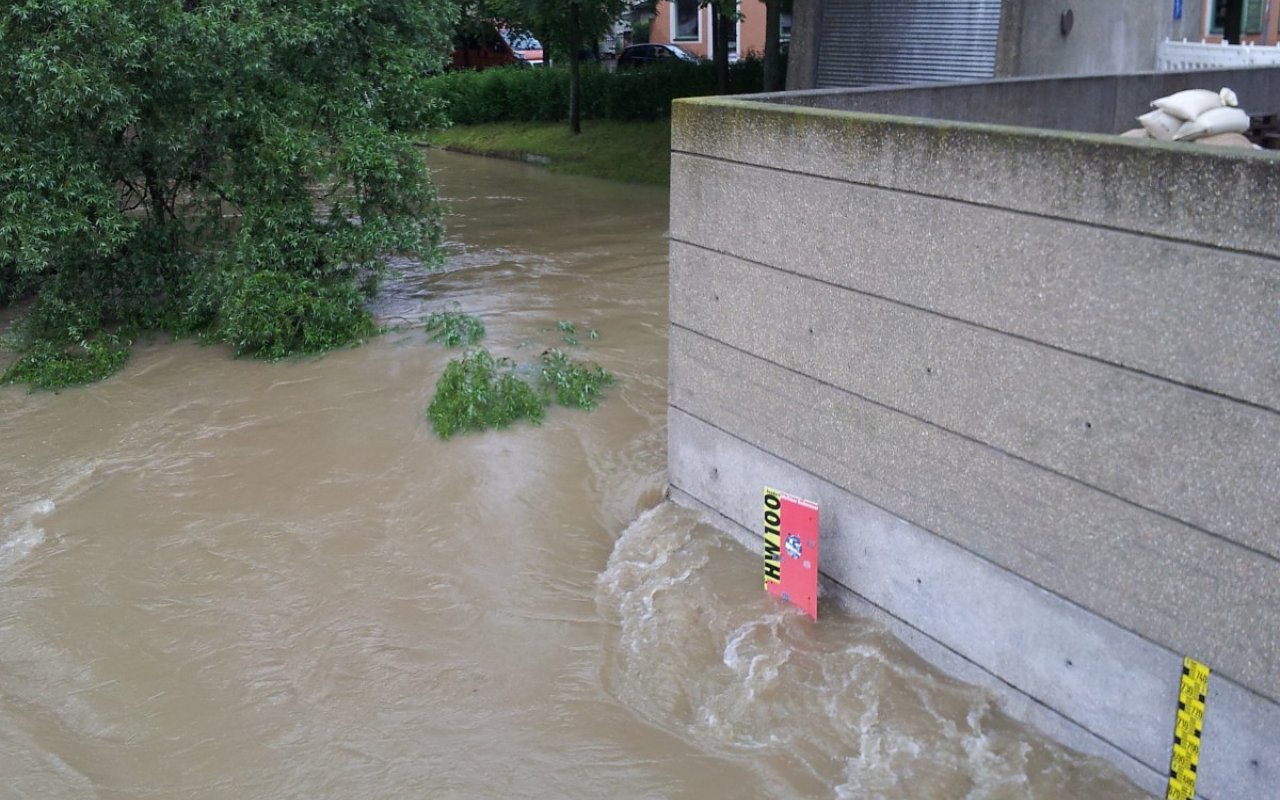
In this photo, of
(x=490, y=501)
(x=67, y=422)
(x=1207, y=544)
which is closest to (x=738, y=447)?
(x=490, y=501)

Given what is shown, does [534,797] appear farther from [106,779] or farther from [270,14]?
[270,14]

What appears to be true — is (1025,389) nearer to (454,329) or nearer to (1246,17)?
(454,329)

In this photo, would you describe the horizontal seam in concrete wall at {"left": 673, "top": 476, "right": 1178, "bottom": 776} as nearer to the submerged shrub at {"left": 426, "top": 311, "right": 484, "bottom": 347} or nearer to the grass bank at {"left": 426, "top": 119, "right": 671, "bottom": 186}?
the submerged shrub at {"left": 426, "top": 311, "right": 484, "bottom": 347}

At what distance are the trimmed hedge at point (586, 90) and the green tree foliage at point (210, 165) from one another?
1054cm

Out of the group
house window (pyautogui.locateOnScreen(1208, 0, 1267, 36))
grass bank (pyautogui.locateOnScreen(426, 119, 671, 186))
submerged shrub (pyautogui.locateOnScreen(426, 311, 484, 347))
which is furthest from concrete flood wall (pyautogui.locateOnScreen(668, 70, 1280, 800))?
house window (pyautogui.locateOnScreen(1208, 0, 1267, 36))

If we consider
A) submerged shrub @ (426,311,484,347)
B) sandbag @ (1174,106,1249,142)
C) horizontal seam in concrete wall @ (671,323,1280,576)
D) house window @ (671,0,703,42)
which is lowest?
submerged shrub @ (426,311,484,347)

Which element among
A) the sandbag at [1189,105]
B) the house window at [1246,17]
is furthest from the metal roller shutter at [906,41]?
the house window at [1246,17]

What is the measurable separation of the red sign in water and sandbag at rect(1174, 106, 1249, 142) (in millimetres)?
2895

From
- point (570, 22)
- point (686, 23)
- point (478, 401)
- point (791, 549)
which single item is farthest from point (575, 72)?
point (791, 549)

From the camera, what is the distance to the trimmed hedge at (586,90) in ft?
81.9

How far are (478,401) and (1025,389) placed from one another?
538cm

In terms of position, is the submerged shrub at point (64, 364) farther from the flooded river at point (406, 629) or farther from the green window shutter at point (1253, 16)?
the green window shutter at point (1253, 16)

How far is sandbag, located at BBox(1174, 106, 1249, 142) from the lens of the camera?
22.2 feet

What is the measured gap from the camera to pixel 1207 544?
4863 mm
